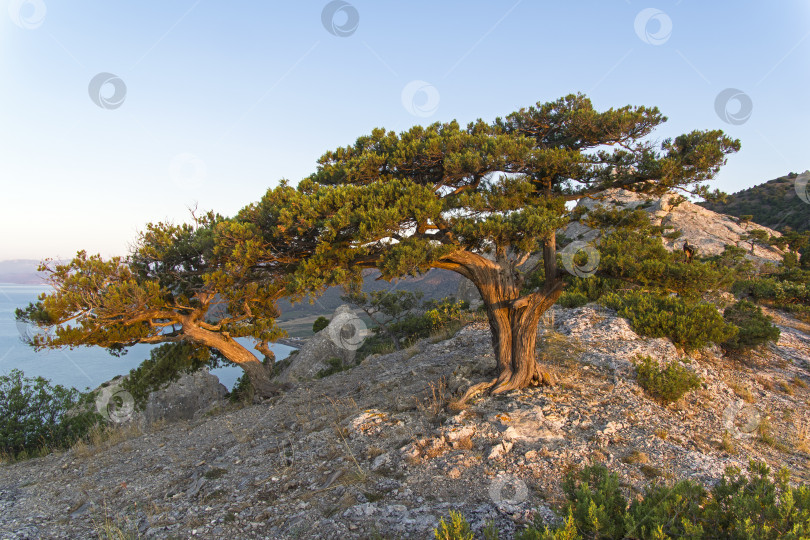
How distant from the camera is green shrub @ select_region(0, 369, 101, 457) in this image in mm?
12008

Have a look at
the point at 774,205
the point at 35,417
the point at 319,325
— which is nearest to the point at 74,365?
the point at 319,325

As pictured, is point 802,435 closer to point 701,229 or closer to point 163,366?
point 163,366

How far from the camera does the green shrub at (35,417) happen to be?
1201 cm

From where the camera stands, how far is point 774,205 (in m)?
46.7

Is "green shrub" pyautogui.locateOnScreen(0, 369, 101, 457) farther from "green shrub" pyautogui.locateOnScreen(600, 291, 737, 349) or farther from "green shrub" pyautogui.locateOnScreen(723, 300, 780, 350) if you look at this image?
"green shrub" pyautogui.locateOnScreen(723, 300, 780, 350)

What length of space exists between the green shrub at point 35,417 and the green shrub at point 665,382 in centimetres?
1534

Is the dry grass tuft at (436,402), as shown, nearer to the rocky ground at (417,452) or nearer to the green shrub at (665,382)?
the rocky ground at (417,452)

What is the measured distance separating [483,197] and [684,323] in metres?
7.77

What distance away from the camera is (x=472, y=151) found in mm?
7078

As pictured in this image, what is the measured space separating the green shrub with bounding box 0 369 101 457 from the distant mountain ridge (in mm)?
55011

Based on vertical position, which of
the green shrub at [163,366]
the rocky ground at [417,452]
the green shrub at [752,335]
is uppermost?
the green shrub at [163,366]

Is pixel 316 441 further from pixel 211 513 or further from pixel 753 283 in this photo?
pixel 753 283

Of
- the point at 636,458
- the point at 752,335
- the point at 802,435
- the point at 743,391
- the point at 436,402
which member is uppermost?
the point at 436,402

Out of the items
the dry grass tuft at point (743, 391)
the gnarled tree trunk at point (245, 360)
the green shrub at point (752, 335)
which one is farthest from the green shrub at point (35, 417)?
the green shrub at point (752, 335)
